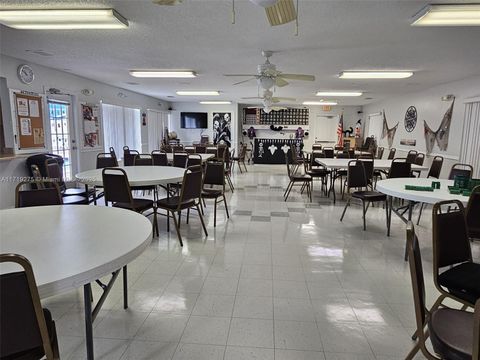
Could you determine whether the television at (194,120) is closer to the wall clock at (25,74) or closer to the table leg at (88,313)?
the wall clock at (25,74)

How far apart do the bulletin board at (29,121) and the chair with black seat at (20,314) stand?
4.98 m

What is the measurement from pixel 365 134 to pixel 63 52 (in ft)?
35.8

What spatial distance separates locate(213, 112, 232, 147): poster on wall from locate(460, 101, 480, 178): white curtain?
8065 mm

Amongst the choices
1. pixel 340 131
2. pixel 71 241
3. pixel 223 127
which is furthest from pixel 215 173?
pixel 340 131

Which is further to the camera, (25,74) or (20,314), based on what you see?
(25,74)

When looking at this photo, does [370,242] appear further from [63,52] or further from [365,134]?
[365,134]

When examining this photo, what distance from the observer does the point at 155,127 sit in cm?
1102

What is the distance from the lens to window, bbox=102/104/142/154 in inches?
310

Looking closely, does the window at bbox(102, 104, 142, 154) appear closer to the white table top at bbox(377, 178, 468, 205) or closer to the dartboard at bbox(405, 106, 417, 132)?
the white table top at bbox(377, 178, 468, 205)

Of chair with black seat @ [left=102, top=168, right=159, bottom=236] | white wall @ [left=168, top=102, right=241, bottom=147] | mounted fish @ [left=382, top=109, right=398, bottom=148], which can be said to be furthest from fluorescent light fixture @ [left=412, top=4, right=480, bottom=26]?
white wall @ [left=168, top=102, right=241, bottom=147]

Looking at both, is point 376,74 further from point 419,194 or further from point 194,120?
point 194,120

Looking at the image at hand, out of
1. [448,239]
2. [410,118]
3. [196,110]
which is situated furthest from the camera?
[196,110]

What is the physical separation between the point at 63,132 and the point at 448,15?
21.7 ft

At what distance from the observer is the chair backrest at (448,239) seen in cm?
174
